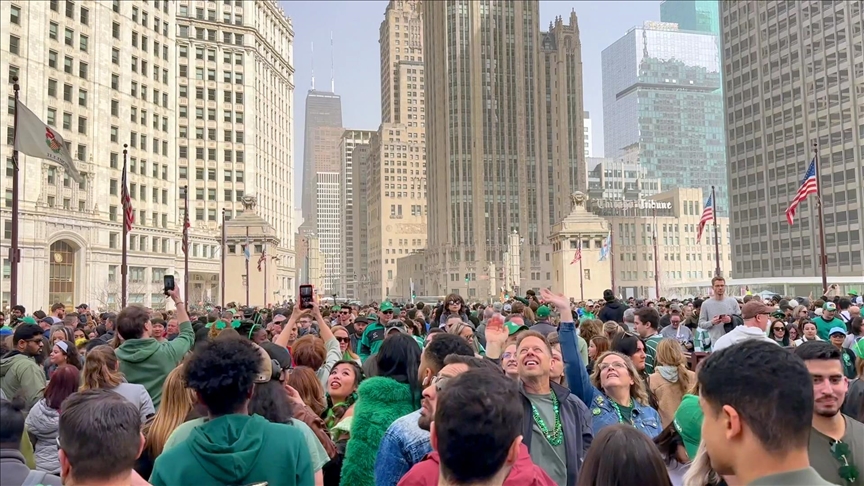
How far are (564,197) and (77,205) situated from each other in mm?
85600

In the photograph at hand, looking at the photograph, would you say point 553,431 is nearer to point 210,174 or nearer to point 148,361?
point 148,361

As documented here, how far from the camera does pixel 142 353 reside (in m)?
6.77

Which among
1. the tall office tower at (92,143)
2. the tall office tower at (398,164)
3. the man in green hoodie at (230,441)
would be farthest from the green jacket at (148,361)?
the tall office tower at (398,164)

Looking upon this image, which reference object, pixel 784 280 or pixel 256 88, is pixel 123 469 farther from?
pixel 256 88

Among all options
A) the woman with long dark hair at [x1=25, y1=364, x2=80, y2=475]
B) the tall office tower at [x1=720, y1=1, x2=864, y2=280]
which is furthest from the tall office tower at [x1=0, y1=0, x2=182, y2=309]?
the tall office tower at [x1=720, y1=1, x2=864, y2=280]

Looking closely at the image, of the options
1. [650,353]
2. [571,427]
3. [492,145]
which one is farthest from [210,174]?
[571,427]

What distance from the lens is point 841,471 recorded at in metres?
3.59

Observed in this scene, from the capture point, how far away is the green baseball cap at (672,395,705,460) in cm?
389

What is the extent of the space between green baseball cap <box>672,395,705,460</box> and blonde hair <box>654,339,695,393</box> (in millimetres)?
2637

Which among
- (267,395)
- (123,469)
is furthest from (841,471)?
(123,469)

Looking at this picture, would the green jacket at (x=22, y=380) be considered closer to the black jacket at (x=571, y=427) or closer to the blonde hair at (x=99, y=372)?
the blonde hair at (x=99, y=372)

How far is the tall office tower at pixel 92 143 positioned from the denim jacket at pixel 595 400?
52691 millimetres

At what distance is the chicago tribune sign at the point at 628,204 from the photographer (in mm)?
123438

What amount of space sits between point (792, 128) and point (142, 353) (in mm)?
95088
